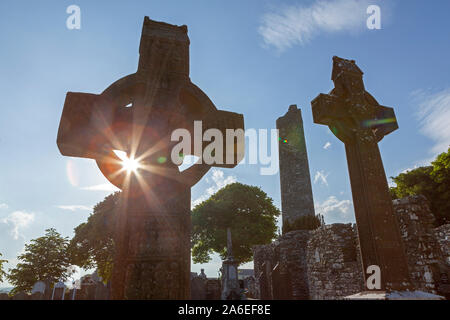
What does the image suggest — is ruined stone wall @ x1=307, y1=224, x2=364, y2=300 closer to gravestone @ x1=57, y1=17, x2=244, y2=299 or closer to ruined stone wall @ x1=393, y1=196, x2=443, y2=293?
ruined stone wall @ x1=393, y1=196, x2=443, y2=293

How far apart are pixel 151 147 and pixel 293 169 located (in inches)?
1109

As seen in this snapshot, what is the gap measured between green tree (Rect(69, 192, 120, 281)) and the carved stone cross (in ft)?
64.6

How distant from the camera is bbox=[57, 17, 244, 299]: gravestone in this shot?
1.66 metres

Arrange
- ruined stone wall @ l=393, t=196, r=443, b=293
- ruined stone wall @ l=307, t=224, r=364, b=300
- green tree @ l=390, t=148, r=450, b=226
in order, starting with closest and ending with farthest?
ruined stone wall @ l=393, t=196, r=443, b=293 → ruined stone wall @ l=307, t=224, r=364, b=300 → green tree @ l=390, t=148, r=450, b=226

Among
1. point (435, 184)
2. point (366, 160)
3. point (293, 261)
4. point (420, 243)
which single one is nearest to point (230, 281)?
point (293, 261)

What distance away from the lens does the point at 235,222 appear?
89.2 ft

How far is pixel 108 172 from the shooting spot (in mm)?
1974

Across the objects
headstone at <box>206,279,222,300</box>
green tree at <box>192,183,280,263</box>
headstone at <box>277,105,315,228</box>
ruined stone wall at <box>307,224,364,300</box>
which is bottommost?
headstone at <box>206,279,222,300</box>

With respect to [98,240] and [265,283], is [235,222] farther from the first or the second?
[265,283]

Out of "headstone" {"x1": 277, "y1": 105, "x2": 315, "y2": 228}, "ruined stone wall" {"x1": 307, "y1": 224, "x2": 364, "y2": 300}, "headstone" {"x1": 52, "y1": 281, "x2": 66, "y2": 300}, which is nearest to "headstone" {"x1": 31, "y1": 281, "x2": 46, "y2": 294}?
"headstone" {"x1": 52, "y1": 281, "x2": 66, "y2": 300}

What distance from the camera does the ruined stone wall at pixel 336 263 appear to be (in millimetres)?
9250

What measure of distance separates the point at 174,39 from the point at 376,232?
9.56 feet
